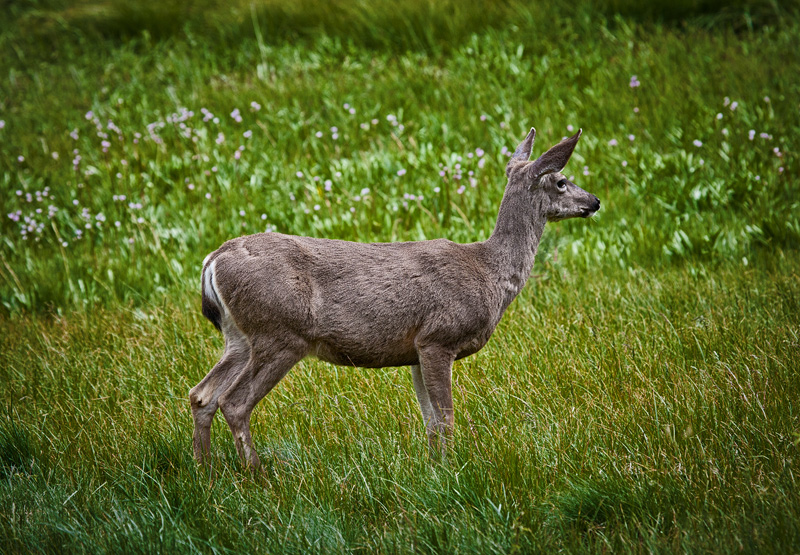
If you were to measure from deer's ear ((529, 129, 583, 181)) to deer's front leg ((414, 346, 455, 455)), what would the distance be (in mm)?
1101

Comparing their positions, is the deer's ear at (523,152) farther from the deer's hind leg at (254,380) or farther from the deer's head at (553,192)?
the deer's hind leg at (254,380)

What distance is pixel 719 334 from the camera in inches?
200

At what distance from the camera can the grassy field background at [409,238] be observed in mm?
3549

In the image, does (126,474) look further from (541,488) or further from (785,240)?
(785,240)

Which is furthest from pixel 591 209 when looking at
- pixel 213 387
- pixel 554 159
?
pixel 213 387

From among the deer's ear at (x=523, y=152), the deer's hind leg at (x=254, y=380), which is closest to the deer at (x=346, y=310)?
the deer's hind leg at (x=254, y=380)

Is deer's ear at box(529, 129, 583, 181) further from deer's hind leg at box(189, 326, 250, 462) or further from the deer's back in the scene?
deer's hind leg at box(189, 326, 250, 462)

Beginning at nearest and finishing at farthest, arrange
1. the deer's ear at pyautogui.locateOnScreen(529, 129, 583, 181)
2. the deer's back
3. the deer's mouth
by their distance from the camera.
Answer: the deer's back → the deer's ear at pyautogui.locateOnScreen(529, 129, 583, 181) → the deer's mouth

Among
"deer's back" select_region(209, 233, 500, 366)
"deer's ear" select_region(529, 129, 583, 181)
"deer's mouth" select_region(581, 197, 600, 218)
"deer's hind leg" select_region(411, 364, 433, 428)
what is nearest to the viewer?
"deer's back" select_region(209, 233, 500, 366)

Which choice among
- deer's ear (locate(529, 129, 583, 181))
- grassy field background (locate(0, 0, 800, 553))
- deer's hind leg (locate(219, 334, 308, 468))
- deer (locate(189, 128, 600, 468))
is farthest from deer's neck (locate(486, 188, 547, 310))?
deer's hind leg (locate(219, 334, 308, 468))

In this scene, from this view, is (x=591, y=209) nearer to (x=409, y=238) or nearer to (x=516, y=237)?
(x=516, y=237)

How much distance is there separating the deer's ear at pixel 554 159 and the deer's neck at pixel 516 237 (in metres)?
0.16

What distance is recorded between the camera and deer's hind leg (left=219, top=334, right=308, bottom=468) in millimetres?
4039

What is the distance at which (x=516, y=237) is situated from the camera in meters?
4.52
